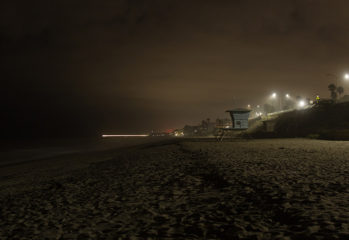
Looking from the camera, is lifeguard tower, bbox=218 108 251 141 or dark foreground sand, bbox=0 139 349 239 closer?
dark foreground sand, bbox=0 139 349 239

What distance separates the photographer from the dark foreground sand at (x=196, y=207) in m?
4.36

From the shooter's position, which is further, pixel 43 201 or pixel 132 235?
pixel 43 201

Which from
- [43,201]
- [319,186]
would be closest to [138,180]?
[43,201]

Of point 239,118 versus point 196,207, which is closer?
point 196,207

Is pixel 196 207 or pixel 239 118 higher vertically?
pixel 239 118

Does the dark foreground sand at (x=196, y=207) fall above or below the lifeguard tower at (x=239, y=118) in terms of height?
below

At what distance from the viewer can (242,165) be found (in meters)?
10.2

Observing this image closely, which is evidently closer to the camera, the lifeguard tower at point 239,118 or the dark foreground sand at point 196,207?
the dark foreground sand at point 196,207

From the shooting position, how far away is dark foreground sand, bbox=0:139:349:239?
172 inches

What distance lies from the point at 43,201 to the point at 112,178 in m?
2.83

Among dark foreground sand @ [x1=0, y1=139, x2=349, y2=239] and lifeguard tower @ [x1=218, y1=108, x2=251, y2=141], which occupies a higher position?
lifeguard tower @ [x1=218, y1=108, x2=251, y2=141]

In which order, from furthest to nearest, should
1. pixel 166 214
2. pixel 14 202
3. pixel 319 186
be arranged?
pixel 14 202 → pixel 319 186 → pixel 166 214

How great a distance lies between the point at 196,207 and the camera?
5.68 m

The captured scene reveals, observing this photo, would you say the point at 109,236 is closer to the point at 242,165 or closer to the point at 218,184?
the point at 218,184
